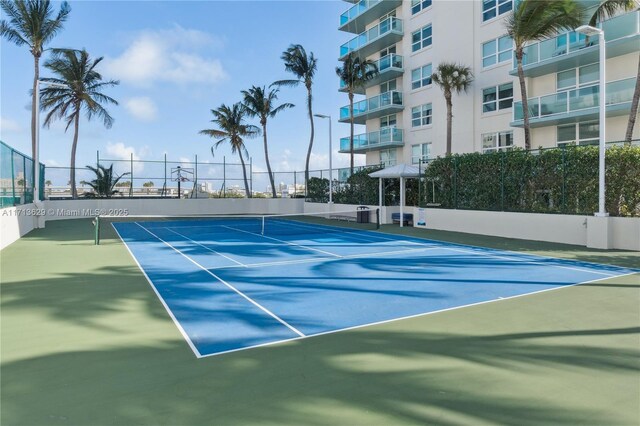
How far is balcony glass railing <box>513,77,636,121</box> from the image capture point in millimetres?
20609

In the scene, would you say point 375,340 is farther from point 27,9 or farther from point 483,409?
point 27,9

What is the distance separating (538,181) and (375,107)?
20.8 meters

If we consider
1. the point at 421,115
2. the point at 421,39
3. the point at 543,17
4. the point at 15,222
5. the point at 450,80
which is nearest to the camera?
the point at 15,222

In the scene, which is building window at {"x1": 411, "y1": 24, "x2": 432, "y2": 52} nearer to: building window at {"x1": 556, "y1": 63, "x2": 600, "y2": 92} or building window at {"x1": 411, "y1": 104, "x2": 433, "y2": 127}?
building window at {"x1": 411, "y1": 104, "x2": 433, "y2": 127}

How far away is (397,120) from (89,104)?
2603 cm

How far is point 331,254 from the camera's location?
535 inches

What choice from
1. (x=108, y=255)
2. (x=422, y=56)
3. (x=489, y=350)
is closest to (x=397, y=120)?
(x=422, y=56)

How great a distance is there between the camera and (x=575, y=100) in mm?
22359

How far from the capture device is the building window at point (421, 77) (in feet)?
109

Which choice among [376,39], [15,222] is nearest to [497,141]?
[376,39]

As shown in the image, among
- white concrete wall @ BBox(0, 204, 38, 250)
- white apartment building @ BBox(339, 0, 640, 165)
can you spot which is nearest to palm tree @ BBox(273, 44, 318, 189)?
white apartment building @ BBox(339, 0, 640, 165)

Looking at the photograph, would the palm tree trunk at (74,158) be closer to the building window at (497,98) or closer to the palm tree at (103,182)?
the palm tree at (103,182)

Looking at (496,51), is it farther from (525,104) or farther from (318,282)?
(318,282)

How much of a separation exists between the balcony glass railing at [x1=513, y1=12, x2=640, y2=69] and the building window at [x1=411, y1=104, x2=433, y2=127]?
8.04m
